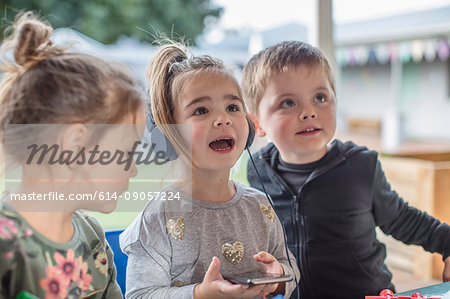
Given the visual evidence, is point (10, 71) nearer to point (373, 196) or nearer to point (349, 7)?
point (373, 196)

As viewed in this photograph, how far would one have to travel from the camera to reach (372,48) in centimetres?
890

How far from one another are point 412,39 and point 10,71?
8.37 m

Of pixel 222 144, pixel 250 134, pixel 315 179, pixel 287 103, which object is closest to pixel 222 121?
pixel 222 144

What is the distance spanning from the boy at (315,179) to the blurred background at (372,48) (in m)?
1.45

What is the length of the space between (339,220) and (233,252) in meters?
0.36

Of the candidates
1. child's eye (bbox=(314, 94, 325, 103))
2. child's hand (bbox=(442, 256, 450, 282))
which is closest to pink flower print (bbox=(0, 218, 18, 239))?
child's eye (bbox=(314, 94, 325, 103))

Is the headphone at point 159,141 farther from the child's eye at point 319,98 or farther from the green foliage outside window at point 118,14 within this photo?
the green foliage outside window at point 118,14

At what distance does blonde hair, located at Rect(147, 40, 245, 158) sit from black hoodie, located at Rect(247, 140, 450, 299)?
0.30m

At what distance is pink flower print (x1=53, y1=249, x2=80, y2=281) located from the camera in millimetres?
674

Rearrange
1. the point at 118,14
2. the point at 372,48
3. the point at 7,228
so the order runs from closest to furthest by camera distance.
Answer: the point at 7,228, the point at 118,14, the point at 372,48

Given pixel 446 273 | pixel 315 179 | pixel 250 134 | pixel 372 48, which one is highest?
pixel 372 48

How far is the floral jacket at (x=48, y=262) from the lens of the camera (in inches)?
24.4

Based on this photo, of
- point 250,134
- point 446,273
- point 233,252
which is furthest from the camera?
point 446,273

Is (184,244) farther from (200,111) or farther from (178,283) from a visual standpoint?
(200,111)
